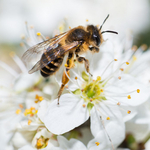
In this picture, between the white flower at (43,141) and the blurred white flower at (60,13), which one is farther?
the blurred white flower at (60,13)

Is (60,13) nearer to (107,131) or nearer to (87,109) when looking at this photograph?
(87,109)

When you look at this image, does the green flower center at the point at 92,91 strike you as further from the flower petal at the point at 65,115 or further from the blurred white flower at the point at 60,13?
the blurred white flower at the point at 60,13

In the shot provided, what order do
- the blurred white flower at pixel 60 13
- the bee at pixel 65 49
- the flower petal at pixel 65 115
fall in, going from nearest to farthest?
the flower petal at pixel 65 115 → the bee at pixel 65 49 → the blurred white flower at pixel 60 13

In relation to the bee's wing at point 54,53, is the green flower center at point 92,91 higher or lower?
lower

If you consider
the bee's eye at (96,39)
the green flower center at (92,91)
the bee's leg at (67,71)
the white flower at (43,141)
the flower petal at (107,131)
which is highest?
the bee's eye at (96,39)

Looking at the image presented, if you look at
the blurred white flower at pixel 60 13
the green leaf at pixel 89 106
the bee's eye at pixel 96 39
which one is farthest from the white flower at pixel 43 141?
the blurred white flower at pixel 60 13

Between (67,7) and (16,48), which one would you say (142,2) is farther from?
(16,48)

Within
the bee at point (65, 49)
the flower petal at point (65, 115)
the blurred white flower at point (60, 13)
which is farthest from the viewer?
the blurred white flower at point (60, 13)

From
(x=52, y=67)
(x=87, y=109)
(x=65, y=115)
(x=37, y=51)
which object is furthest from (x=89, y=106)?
A: (x=37, y=51)
